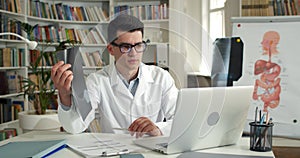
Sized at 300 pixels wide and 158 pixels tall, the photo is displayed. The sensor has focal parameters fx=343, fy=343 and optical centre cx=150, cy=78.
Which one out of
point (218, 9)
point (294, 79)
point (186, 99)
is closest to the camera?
point (186, 99)

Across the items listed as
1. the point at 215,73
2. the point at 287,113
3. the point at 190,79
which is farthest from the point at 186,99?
the point at 287,113

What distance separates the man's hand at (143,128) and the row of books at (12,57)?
2893 mm

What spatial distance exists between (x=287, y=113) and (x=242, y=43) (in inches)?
21.5

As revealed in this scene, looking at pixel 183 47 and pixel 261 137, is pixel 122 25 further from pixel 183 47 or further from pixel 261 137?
pixel 261 137

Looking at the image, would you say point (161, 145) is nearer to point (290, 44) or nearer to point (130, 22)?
point (130, 22)

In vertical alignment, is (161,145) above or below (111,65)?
below

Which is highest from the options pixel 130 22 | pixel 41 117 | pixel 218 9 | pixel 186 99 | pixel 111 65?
pixel 218 9

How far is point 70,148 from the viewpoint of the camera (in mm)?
1174

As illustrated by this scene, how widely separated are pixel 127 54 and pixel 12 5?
3.13m

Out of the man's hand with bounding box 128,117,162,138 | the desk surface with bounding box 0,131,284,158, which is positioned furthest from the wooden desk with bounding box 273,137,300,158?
the man's hand with bounding box 128,117,162,138

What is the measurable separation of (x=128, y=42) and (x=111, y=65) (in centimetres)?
10

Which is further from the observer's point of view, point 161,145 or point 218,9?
point 218,9

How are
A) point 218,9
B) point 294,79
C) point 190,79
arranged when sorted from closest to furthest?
1. point 190,79
2. point 294,79
3. point 218,9

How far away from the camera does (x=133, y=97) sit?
117 cm
